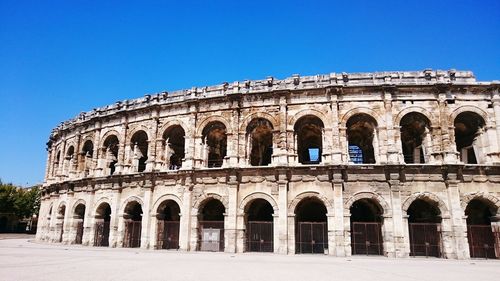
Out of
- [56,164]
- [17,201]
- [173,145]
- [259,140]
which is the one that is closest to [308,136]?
[259,140]

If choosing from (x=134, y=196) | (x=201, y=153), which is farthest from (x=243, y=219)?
(x=134, y=196)

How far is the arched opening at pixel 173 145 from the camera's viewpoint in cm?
1853

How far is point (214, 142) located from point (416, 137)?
11151 millimetres

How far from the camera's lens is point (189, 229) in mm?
16469

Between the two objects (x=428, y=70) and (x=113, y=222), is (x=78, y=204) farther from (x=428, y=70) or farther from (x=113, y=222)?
(x=428, y=70)

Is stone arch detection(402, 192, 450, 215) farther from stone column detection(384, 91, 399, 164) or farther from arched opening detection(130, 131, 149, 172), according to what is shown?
arched opening detection(130, 131, 149, 172)

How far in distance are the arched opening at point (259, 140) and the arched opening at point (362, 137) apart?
14.1 feet

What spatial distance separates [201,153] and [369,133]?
8983 mm

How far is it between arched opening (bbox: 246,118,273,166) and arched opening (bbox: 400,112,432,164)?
677cm

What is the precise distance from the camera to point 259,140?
19406 mm

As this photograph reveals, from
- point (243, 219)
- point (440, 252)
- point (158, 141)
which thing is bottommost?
point (440, 252)

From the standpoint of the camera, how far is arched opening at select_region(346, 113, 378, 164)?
1641 centimetres

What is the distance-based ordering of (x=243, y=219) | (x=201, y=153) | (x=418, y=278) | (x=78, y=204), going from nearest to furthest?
(x=418, y=278) → (x=243, y=219) → (x=201, y=153) → (x=78, y=204)

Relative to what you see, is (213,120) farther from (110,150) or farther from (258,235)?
(110,150)
